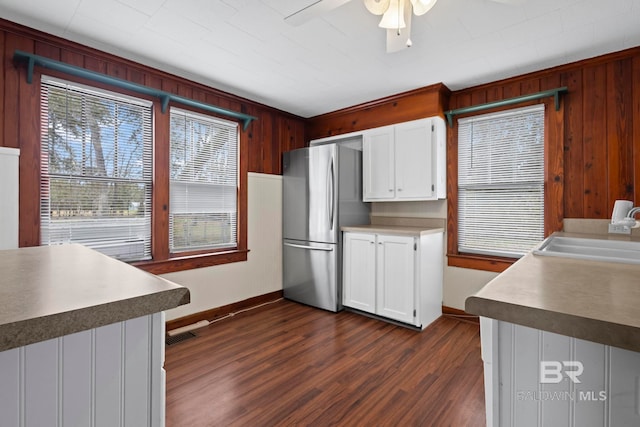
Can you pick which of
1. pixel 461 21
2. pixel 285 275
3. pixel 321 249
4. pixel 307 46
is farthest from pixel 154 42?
pixel 285 275

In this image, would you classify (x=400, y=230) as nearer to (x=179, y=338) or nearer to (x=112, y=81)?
(x=179, y=338)

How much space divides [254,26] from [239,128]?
1.53 m

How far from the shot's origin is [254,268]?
3643 millimetres

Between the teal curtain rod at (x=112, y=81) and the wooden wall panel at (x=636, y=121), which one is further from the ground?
the teal curtain rod at (x=112, y=81)

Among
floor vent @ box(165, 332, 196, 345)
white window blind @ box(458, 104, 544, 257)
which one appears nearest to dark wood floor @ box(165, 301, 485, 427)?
floor vent @ box(165, 332, 196, 345)

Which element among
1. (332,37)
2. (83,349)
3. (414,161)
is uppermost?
(332,37)

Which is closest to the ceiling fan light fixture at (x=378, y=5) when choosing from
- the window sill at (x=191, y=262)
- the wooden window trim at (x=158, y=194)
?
the wooden window trim at (x=158, y=194)

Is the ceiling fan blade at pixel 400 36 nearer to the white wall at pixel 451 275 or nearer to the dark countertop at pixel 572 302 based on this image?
the dark countertop at pixel 572 302

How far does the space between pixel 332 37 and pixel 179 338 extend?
9.16ft

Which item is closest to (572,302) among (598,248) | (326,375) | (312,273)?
(598,248)

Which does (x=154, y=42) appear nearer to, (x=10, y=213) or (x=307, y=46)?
(x=307, y=46)

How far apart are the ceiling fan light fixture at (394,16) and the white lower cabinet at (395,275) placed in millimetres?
1817

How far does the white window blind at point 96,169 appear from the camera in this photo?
229 cm

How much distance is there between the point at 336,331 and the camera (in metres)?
2.88
